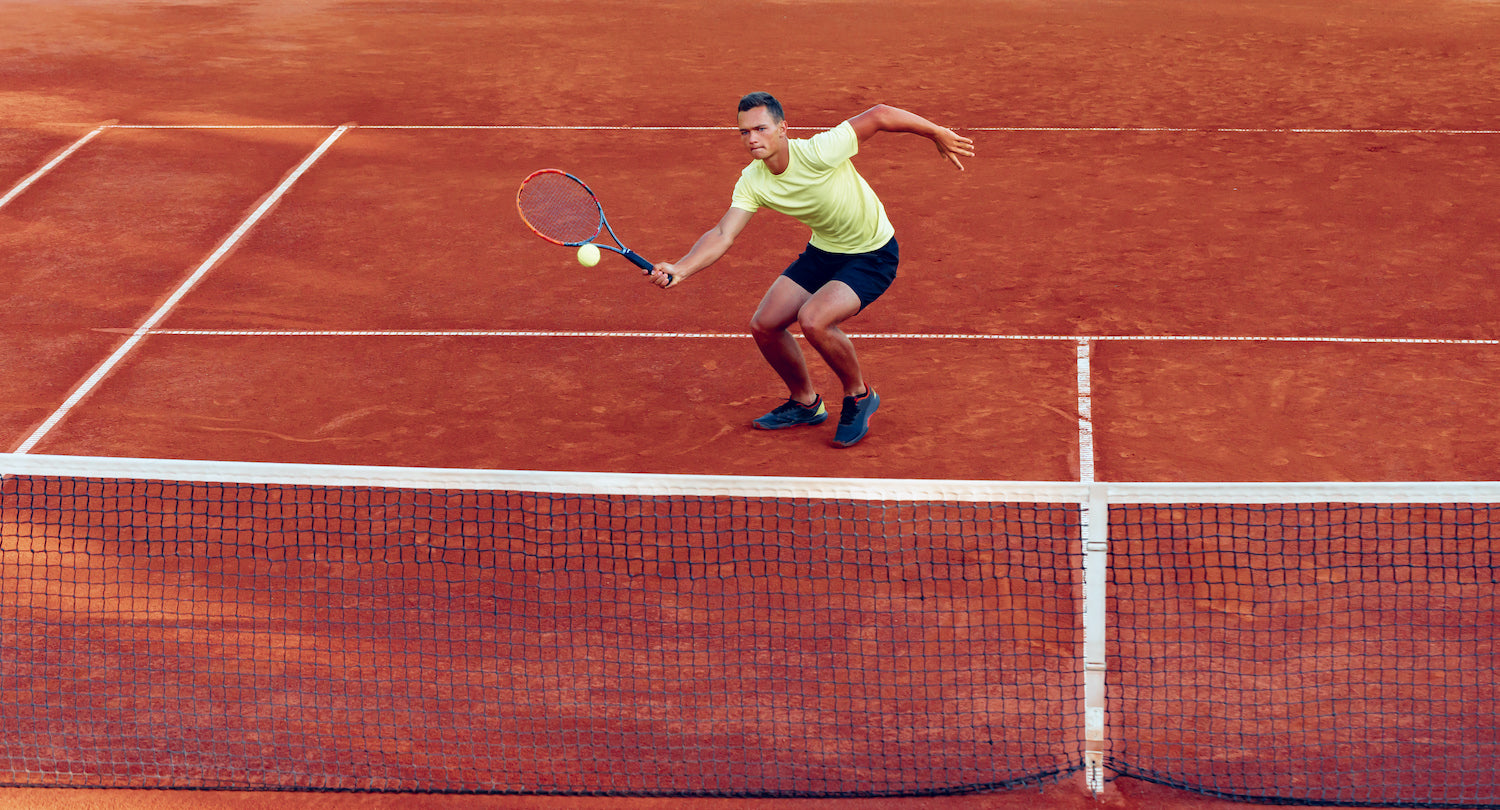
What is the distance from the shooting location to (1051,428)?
7.41 m

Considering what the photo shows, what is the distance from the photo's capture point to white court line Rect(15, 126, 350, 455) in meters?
7.81

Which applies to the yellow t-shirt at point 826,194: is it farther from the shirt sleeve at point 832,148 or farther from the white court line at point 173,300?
the white court line at point 173,300

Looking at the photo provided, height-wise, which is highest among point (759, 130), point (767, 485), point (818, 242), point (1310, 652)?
point (759, 130)

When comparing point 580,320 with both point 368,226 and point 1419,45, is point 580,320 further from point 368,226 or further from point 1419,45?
point 1419,45

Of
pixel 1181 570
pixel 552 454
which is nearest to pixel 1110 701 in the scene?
pixel 1181 570

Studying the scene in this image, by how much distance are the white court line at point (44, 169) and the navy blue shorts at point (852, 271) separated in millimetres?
7152

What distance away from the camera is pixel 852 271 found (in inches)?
282

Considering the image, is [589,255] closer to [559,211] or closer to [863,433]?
[559,211]

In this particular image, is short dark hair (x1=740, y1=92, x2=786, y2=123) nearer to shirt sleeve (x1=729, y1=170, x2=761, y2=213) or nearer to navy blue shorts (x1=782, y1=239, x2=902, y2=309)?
shirt sleeve (x1=729, y1=170, x2=761, y2=213)

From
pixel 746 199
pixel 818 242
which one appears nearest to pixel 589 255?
pixel 746 199

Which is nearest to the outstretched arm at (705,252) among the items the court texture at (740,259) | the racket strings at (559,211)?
the racket strings at (559,211)

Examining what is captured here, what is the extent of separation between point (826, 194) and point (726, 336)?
6.58ft

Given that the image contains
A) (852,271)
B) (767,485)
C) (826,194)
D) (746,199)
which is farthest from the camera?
(852,271)

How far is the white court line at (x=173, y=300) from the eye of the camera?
7.81 m
